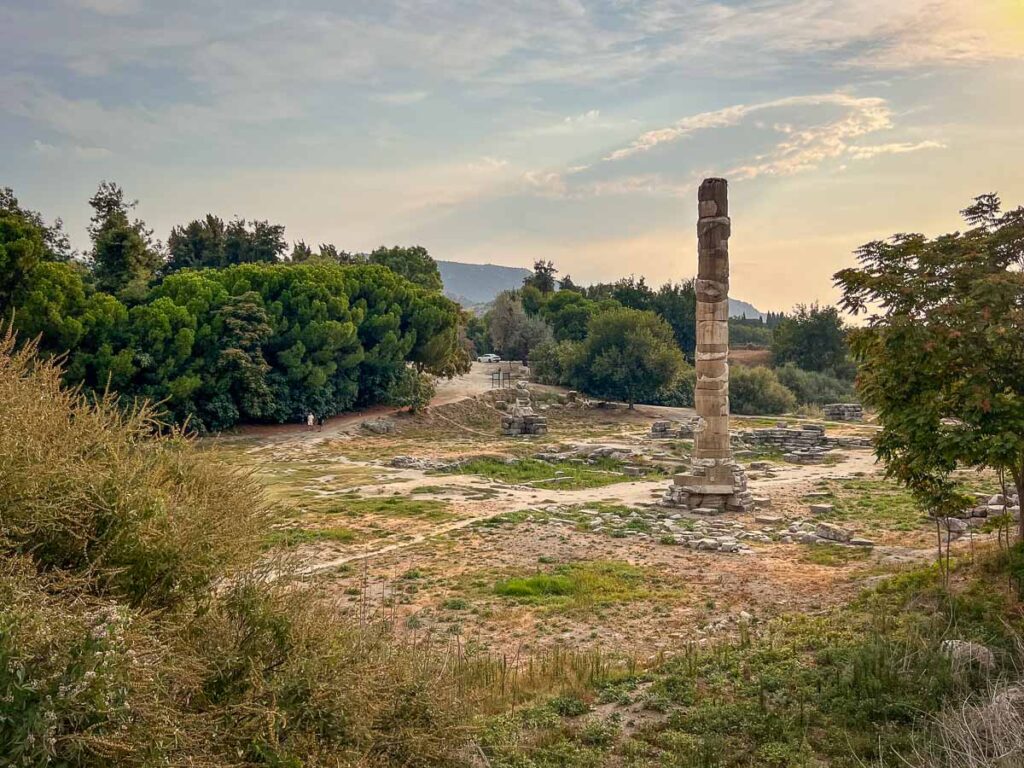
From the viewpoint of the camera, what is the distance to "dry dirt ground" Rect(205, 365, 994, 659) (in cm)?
979

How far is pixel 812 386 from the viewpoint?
5041 centimetres

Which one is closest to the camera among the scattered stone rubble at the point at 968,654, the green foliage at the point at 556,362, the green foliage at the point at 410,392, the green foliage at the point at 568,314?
the scattered stone rubble at the point at 968,654

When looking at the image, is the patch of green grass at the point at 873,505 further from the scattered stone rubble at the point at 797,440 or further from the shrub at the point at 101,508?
the shrub at the point at 101,508

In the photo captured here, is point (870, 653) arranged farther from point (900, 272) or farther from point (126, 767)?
point (126, 767)

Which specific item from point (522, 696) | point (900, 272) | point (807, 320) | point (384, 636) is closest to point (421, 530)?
point (522, 696)

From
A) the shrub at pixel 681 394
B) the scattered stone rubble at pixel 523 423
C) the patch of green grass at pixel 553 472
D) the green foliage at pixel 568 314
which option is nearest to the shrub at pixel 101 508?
the patch of green grass at pixel 553 472

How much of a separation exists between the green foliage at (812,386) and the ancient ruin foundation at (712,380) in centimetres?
3257

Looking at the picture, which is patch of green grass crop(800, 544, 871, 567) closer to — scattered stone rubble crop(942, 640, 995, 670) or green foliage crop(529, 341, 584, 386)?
scattered stone rubble crop(942, 640, 995, 670)

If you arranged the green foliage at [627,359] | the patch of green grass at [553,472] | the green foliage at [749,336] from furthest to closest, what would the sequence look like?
the green foliage at [749,336] → the green foliage at [627,359] → the patch of green grass at [553,472]

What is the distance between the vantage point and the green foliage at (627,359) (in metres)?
39.4

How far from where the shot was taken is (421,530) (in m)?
15.3

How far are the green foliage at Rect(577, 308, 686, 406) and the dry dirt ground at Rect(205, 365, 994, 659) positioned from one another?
41.9 ft

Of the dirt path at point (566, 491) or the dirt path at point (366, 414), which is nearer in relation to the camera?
the dirt path at point (566, 491)

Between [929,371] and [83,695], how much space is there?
866 cm
